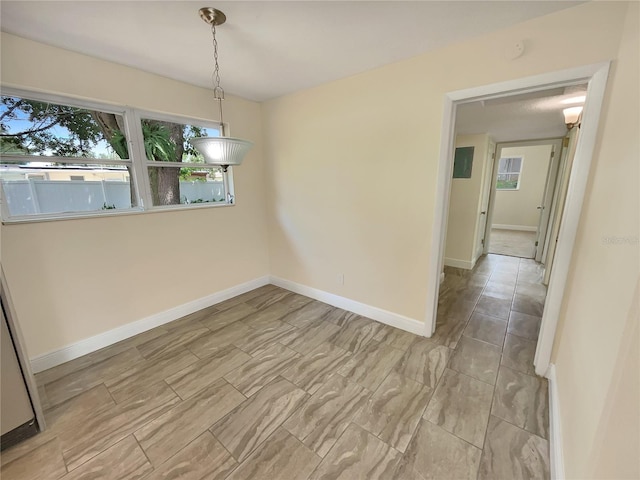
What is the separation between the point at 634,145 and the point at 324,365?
86.5 inches

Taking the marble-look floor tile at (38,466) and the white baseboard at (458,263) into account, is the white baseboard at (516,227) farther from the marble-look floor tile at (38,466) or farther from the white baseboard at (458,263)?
the marble-look floor tile at (38,466)

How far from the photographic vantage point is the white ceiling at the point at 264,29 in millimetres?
1482

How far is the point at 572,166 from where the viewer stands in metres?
1.70

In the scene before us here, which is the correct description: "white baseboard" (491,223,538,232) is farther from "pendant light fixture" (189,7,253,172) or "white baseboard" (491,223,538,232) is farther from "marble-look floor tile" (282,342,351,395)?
"pendant light fixture" (189,7,253,172)

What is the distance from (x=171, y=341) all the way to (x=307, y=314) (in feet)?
4.44

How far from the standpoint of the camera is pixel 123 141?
7.72ft

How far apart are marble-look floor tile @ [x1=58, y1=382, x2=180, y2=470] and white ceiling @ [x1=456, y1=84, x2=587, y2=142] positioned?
3278mm

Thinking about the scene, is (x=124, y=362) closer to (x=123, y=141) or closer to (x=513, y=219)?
(x=123, y=141)

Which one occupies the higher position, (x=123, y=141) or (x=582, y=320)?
(x=123, y=141)

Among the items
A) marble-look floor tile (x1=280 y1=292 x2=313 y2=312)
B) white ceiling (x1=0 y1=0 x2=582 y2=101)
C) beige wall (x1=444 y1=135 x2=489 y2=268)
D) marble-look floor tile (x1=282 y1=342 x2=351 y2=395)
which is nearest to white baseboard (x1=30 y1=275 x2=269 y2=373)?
marble-look floor tile (x1=280 y1=292 x2=313 y2=312)

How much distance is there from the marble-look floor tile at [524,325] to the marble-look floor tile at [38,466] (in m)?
3.47

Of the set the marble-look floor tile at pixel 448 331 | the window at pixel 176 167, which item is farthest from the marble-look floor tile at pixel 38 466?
the marble-look floor tile at pixel 448 331

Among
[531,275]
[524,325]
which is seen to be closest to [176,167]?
[524,325]

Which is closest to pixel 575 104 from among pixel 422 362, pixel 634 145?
pixel 634 145
